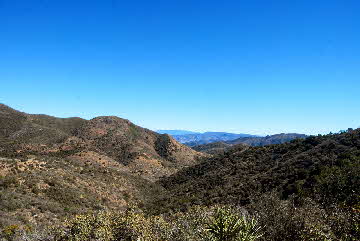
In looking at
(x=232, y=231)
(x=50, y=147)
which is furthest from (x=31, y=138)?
(x=232, y=231)

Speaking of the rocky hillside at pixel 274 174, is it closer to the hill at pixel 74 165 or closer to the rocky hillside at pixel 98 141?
the hill at pixel 74 165

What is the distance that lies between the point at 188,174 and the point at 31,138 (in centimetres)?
4774

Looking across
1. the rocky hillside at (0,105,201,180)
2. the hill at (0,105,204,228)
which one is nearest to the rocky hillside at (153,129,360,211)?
the hill at (0,105,204,228)

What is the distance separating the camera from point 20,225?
22938mm

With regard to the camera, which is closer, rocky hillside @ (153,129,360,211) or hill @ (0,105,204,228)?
hill @ (0,105,204,228)

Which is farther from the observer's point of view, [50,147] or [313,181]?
[50,147]

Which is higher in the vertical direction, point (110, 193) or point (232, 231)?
point (232, 231)

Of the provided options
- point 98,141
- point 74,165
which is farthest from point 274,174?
point 98,141

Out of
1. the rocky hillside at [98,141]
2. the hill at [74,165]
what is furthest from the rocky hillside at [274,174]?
the rocky hillside at [98,141]

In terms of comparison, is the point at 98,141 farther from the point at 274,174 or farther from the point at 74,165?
the point at 274,174

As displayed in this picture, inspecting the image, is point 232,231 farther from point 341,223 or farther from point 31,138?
point 31,138

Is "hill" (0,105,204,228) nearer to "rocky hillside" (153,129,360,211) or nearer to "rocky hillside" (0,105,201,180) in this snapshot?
"rocky hillside" (0,105,201,180)

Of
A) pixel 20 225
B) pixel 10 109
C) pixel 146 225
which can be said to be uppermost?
pixel 10 109

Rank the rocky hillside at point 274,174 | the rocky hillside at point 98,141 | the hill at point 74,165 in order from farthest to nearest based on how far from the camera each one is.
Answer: the rocky hillside at point 98,141 → the rocky hillside at point 274,174 → the hill at point 74,165
